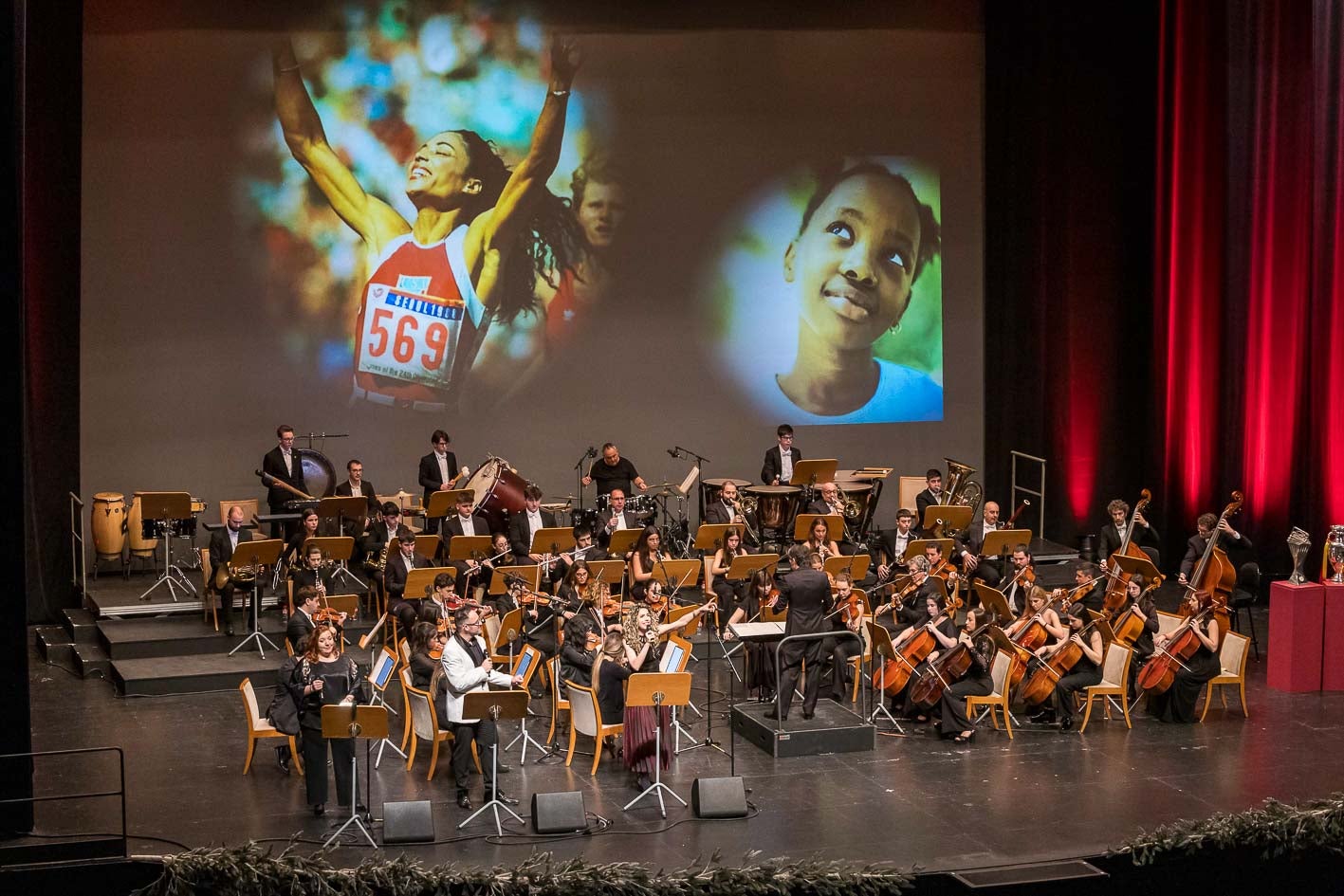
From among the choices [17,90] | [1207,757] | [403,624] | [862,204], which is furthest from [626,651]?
[862,204]

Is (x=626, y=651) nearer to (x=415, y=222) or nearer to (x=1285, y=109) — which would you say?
(x=415, y=222)

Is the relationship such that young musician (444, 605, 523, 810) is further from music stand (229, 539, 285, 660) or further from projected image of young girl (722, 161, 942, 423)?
projected image of young girl (722, 161, 942, 423)

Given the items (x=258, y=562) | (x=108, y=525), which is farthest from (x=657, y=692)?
(x=108, y=525)

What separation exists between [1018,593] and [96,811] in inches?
308

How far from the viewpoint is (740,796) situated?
11328mm

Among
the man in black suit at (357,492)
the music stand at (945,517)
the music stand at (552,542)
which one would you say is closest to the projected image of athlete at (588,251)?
the man in black suit at (357,492)

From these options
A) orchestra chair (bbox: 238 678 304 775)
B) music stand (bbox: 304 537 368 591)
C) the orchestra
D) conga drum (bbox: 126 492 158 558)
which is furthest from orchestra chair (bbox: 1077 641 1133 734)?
conga drum (bbox: 126 492 158 558)

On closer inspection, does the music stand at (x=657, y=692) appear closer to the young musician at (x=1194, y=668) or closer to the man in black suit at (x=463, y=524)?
the man in black suit at (x=463, y=524)

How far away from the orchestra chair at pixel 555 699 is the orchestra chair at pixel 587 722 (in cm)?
17

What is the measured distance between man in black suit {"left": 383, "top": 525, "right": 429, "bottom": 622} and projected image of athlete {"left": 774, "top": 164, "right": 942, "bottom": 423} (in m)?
5.89

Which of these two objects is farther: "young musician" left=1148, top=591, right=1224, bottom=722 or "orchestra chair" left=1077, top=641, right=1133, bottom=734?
"young musician" left=1148, top=591, right=1224, bottom=722

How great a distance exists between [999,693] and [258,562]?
6150 millimetres

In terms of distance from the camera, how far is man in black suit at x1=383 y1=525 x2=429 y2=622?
1466 centimetres

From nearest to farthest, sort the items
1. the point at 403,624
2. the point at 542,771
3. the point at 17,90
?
the point at 17,90, the point at 542,771, the point at 403,624
